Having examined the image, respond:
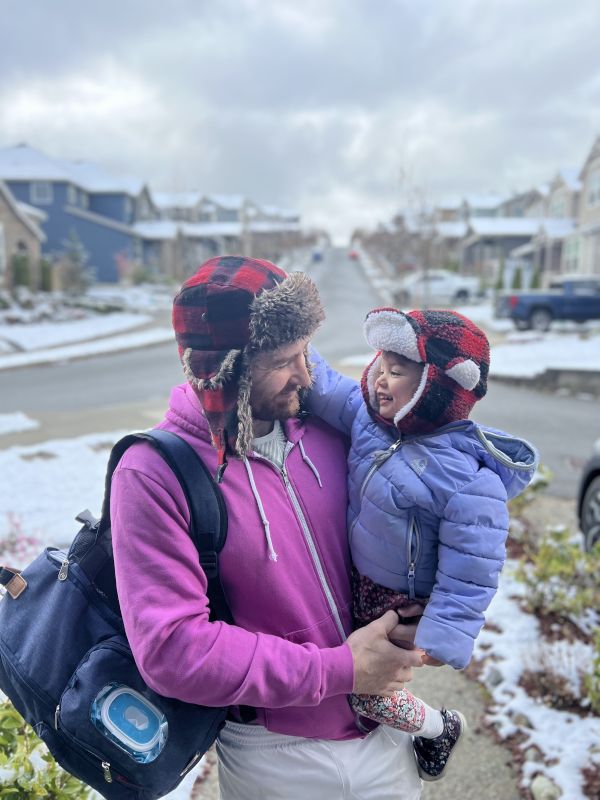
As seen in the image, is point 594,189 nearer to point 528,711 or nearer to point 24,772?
point 528,711

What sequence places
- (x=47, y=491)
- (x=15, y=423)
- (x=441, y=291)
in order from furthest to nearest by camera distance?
→ (x=441, y=291) < (x=15, y=423) < (x=47, y=491)

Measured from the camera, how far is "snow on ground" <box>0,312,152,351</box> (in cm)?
2256

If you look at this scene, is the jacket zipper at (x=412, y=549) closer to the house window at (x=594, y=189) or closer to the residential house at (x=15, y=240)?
the residential house at (x=15, y=240)

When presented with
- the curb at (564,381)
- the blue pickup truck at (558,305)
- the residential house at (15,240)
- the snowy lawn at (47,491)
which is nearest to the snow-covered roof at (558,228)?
the blue pickup truck at (558,305)

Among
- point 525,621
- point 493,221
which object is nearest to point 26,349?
point 525,621

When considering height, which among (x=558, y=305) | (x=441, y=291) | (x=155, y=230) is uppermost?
(x=155, y=230)

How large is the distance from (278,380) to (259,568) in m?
0.43

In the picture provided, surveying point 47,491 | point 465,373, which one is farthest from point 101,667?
point 47,491

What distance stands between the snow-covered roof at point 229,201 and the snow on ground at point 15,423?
57545 mm

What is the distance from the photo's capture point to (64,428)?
10336 mm

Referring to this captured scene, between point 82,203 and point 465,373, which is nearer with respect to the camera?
point 465,373

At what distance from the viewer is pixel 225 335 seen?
1.45m

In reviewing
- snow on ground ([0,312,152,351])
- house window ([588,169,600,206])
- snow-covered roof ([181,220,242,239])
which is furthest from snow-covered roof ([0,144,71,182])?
house window ([588,169,600,206])

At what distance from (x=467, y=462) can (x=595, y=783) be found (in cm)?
219
